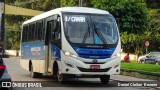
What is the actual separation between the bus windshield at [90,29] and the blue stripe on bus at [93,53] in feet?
1.04

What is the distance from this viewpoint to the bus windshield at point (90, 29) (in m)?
16.9

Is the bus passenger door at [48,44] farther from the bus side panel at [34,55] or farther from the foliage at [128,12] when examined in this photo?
the foliage at [128,12]

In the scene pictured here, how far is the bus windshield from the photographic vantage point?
1694 cm

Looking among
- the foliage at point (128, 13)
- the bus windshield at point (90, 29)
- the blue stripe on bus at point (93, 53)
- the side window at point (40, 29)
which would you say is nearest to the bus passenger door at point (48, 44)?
the side window at point (40, 29)

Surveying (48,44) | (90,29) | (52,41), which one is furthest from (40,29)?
(90,29)

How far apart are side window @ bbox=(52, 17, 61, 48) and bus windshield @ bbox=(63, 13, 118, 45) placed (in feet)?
1.06

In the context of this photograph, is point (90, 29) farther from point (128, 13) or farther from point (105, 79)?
point (128, 13)

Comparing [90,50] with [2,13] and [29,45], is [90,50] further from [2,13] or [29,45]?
[2,13]

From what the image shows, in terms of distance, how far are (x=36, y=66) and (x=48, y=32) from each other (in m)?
2.70

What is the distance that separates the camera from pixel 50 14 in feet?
62.6

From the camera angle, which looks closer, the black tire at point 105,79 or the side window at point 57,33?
the side window at point 57,33

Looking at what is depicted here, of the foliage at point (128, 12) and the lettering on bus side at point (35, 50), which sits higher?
the foliage at point (128, 12)

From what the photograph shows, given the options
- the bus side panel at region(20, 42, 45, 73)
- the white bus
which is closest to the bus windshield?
the white bus

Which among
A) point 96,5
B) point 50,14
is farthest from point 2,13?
point 50,14
